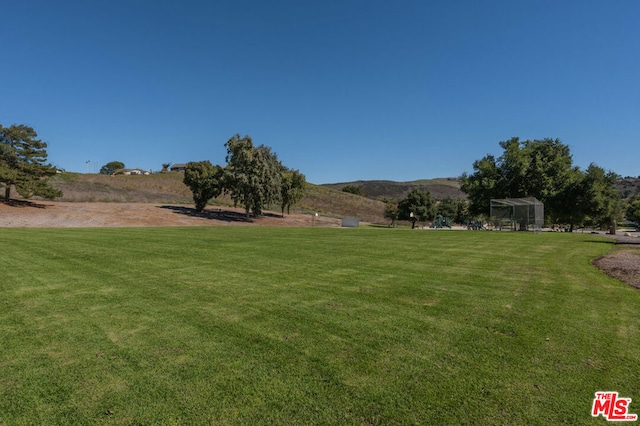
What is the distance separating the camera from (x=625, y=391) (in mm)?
3055

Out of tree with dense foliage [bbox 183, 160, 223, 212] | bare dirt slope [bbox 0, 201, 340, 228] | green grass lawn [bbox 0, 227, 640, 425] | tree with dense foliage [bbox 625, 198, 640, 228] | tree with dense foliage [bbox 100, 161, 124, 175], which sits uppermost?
tree with dense foliage [bbox 100, 161, 124, 175]

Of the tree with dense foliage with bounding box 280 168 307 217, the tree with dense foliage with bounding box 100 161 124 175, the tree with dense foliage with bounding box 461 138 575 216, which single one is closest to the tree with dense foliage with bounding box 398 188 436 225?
the tree with dense foliage with bounding box 461 138 575 216

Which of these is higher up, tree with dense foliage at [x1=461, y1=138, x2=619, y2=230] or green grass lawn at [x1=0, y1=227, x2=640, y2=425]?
tree with dense foliage at [x1=461, y1=138, x2=619, y2=230]

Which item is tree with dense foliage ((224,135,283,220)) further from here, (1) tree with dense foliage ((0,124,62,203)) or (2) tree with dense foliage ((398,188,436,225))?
(2) tree with dense foliage ((398,188,436,225))

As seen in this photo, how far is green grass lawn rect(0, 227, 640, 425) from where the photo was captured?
8.93ft

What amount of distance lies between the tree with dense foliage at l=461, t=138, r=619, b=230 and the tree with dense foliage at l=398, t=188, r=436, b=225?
1076 cm

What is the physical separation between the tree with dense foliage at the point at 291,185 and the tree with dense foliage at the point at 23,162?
27392 mm

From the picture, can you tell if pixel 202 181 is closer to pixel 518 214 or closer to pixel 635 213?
pixel 518 214

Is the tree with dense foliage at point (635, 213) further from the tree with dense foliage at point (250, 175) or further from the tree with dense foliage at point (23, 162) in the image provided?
the tree with dense foliage at point (23, 162)

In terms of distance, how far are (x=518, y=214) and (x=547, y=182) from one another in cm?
840

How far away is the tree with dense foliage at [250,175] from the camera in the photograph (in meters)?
40.5

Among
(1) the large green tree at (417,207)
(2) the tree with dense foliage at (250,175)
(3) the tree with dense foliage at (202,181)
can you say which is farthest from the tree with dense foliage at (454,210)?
(3) the tree with dense foliage at (202,181)

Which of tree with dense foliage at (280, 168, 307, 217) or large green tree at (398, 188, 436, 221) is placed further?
large green tree at (398, 188, 436, 221)

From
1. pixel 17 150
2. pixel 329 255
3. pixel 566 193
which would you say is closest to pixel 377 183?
pixel 566 193
